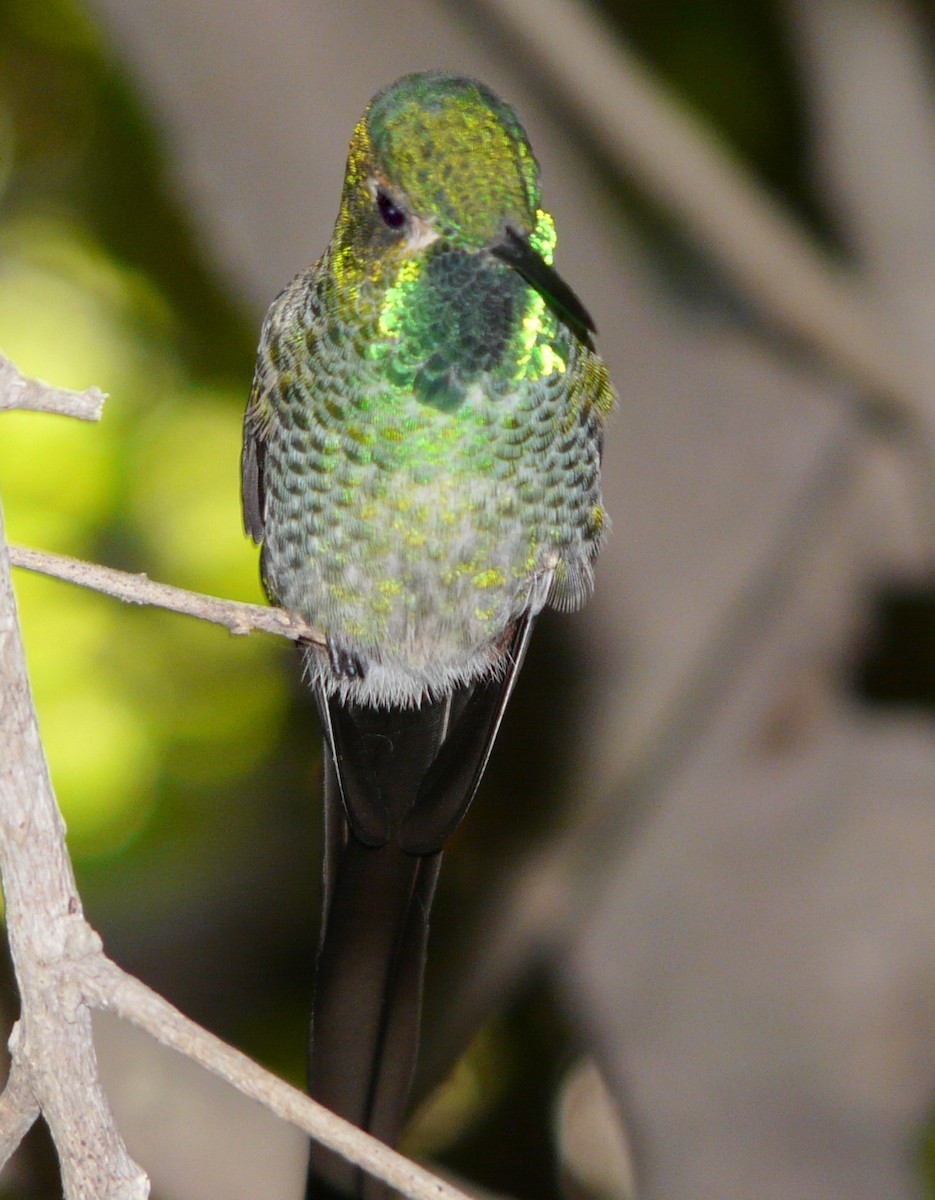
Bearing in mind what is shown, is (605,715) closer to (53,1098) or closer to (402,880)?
(402,880)

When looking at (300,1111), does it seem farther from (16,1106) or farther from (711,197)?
(711,197)

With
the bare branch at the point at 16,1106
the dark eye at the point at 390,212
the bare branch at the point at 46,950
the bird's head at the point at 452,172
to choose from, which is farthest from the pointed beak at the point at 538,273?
the bare branch at the point at 16,1106

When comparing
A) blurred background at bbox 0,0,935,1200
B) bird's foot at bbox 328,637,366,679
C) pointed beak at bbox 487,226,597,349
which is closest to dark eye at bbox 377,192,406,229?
pointed beak at bbox 487,226,597,349

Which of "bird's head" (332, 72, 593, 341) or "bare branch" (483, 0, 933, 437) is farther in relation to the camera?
"bare branch" (483, 0, 933, 437)

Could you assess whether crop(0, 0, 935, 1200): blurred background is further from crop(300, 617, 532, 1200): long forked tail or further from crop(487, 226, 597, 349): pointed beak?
crop(487, 226, 597, 349): pointed beak

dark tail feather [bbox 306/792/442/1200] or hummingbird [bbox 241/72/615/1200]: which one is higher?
hummingbird [bbox 241/72/615/1200]

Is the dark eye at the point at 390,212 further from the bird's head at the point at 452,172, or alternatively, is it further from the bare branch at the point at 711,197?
the bare branch at the point at 711,197

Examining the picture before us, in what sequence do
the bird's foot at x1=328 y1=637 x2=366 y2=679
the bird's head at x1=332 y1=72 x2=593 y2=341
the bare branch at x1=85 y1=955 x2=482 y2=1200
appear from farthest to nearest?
the bird's foot at x1=328 y1=637 x2=366 y2=679 → the bird's head at x1=332 y1=72 x2=593 y2=341 → the bare branch at x1=85 y1=955 x2=482 y2=1200
